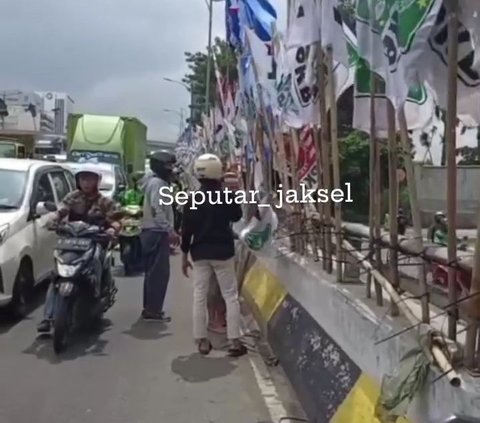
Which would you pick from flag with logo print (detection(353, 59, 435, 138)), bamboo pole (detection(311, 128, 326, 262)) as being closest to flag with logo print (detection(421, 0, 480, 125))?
flag with logo print (detection(353, 59, 435, 138))

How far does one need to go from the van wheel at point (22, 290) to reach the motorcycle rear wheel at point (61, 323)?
1.32 meters

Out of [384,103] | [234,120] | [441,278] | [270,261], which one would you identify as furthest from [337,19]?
[234,120]

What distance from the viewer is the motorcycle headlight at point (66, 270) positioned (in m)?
7.43

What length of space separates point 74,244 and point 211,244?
127 centimetres

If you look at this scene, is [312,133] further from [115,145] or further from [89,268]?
[115,145]

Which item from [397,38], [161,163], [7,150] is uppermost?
[7,150]

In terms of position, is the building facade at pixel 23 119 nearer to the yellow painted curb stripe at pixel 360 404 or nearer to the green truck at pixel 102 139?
the green truck at pixel 102 139

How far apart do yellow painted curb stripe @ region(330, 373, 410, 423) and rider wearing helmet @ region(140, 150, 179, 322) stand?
4726 mm

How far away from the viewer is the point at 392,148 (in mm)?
4363

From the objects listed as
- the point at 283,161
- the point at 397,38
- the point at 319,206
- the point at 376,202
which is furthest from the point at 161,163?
the point at 397,38

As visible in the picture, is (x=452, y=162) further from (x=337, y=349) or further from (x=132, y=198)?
(x=132, y=198)

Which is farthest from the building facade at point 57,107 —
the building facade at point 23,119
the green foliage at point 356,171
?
the green foliage at point 356,171

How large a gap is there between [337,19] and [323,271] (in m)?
1.89

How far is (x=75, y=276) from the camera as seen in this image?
746cm
